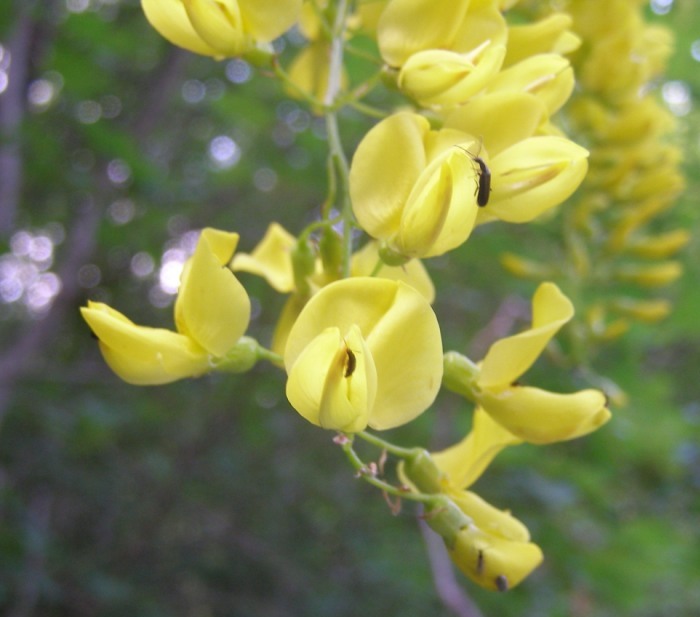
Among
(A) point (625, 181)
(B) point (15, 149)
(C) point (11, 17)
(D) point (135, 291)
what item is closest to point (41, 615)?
(D) point (135, 291)

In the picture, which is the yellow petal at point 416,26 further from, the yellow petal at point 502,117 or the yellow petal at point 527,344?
the yellow petal at point 527,344

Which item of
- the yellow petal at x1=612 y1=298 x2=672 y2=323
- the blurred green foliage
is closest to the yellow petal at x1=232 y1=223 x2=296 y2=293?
the blurred green foliage

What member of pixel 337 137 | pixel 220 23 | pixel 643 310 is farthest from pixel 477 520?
pixel 643 310

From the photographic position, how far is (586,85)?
1.32m

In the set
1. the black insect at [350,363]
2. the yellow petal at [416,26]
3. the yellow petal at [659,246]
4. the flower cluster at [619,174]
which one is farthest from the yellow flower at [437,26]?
the yellow petal at [659,246]

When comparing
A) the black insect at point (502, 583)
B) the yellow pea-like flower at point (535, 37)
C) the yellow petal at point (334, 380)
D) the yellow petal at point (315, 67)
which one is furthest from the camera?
the yellow petal at point (315, 67)

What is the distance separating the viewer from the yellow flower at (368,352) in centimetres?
50

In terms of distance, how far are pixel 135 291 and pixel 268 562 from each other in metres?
1.63

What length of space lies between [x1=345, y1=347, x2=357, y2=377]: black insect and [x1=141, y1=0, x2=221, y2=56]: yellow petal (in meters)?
0.34

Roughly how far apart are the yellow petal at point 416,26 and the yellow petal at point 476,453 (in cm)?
32

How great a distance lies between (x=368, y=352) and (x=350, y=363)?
0.6 inches

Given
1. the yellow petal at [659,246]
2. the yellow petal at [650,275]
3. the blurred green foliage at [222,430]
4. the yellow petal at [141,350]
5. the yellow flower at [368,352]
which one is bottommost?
the blurred green foliage at [222,430]

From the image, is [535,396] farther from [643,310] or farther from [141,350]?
[643,310]

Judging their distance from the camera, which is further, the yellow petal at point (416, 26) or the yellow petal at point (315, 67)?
the yellow petal at point (315, 67)
